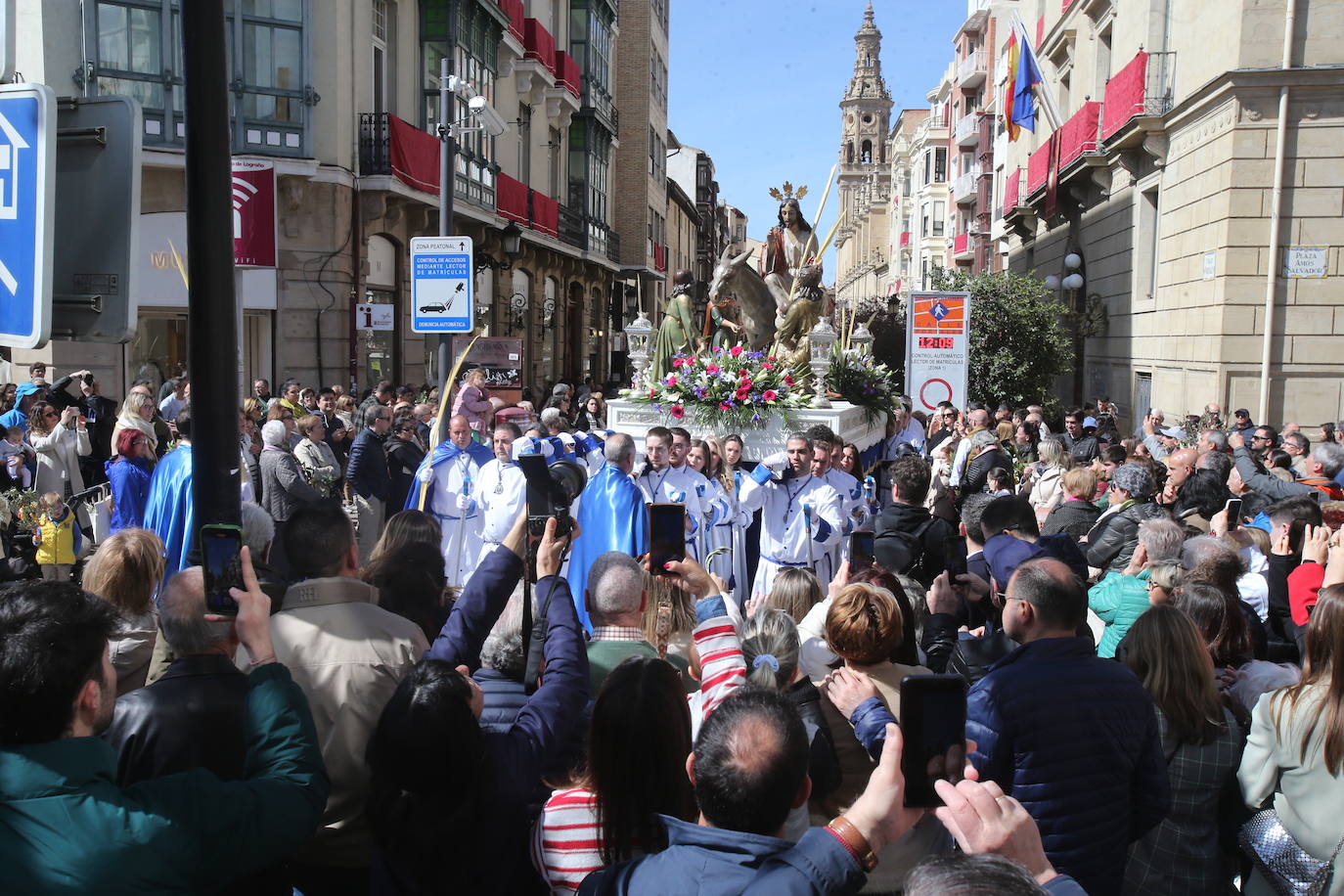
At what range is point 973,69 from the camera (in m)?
44.2

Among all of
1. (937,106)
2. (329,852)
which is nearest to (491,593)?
(329,852)

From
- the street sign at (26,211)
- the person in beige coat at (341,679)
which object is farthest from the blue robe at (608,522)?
the street sign at (26,211)

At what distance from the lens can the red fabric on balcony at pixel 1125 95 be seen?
720 inches

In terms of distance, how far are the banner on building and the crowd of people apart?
6.96 metres

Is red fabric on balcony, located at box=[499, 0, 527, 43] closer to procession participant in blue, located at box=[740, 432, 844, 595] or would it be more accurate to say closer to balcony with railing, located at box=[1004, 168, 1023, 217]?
balcony with railing, located at box=[1004, 168, 1023, 217]

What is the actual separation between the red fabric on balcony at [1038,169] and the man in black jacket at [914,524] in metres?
22.1

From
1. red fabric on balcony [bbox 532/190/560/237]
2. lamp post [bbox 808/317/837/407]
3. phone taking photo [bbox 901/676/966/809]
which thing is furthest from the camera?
red fabric on balcony [bbox 532/190/560/237]

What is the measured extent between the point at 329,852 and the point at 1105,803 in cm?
225

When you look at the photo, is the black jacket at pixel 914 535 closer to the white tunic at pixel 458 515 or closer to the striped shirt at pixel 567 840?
the striped shirt at pixel 567 840

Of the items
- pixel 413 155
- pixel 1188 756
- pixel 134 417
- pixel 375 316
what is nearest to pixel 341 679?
pixel 1188 756

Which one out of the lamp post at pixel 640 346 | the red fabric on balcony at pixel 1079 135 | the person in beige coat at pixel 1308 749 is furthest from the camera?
the red fabric on balcony at pixel 1079 135

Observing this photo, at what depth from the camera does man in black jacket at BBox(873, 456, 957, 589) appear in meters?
5.97

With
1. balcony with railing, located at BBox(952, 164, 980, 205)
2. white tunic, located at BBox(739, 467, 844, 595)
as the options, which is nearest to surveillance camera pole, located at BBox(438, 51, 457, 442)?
white tunic, located at BBox(739, 467, 844, 595)

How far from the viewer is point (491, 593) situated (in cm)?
351
